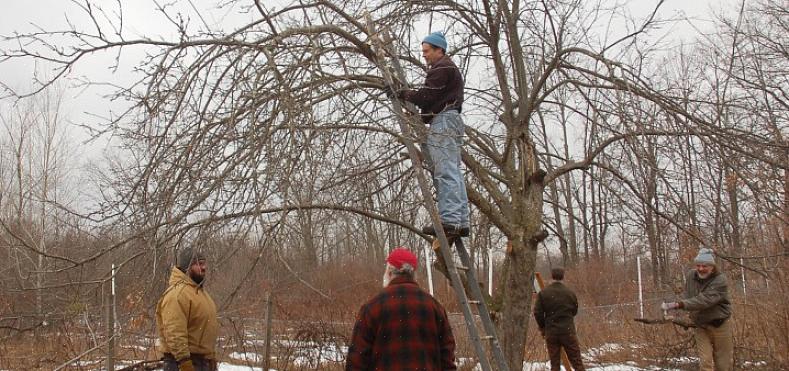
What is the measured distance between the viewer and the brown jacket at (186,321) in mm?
5527

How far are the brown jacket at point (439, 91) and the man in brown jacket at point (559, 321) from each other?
5.30 meters

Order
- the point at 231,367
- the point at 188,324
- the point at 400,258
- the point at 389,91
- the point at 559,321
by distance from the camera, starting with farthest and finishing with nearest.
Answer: the point at 231,367, the point at 559,321, the point at 188,324, the point at 389,91, the point at 400,258

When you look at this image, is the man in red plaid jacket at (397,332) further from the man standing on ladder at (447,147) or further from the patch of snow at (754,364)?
the patch of snow at (754,364)

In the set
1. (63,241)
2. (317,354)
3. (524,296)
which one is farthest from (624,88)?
(317,354)

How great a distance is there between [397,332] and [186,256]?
1.59m

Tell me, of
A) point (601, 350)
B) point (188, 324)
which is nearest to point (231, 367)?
point (188, 324)

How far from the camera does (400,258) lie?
4.43 meters

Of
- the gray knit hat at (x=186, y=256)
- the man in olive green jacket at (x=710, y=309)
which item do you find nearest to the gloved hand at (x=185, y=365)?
the gray knit hat at (x=186, y=256)

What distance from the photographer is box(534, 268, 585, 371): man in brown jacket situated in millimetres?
9719

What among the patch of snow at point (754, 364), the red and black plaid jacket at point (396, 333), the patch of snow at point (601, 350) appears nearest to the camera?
the red and black plaid jacket at point (396, 333)

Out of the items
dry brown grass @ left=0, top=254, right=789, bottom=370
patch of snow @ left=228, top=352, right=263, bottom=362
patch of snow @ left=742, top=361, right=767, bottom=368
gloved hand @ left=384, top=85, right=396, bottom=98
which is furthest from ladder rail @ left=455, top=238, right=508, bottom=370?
patch of snow @ left=742, top=361, right=767, bottom=368

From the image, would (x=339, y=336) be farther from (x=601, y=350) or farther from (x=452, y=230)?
(x=601, y=350)

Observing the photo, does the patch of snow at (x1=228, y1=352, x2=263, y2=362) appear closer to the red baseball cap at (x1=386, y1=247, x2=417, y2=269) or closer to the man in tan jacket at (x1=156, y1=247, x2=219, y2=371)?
the man in tan jacket at (x1=156, y1=247, x2=219, y2=371)

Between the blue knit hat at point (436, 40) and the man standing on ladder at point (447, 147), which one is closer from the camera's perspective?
the man standing on ladder at point (447, 147)
